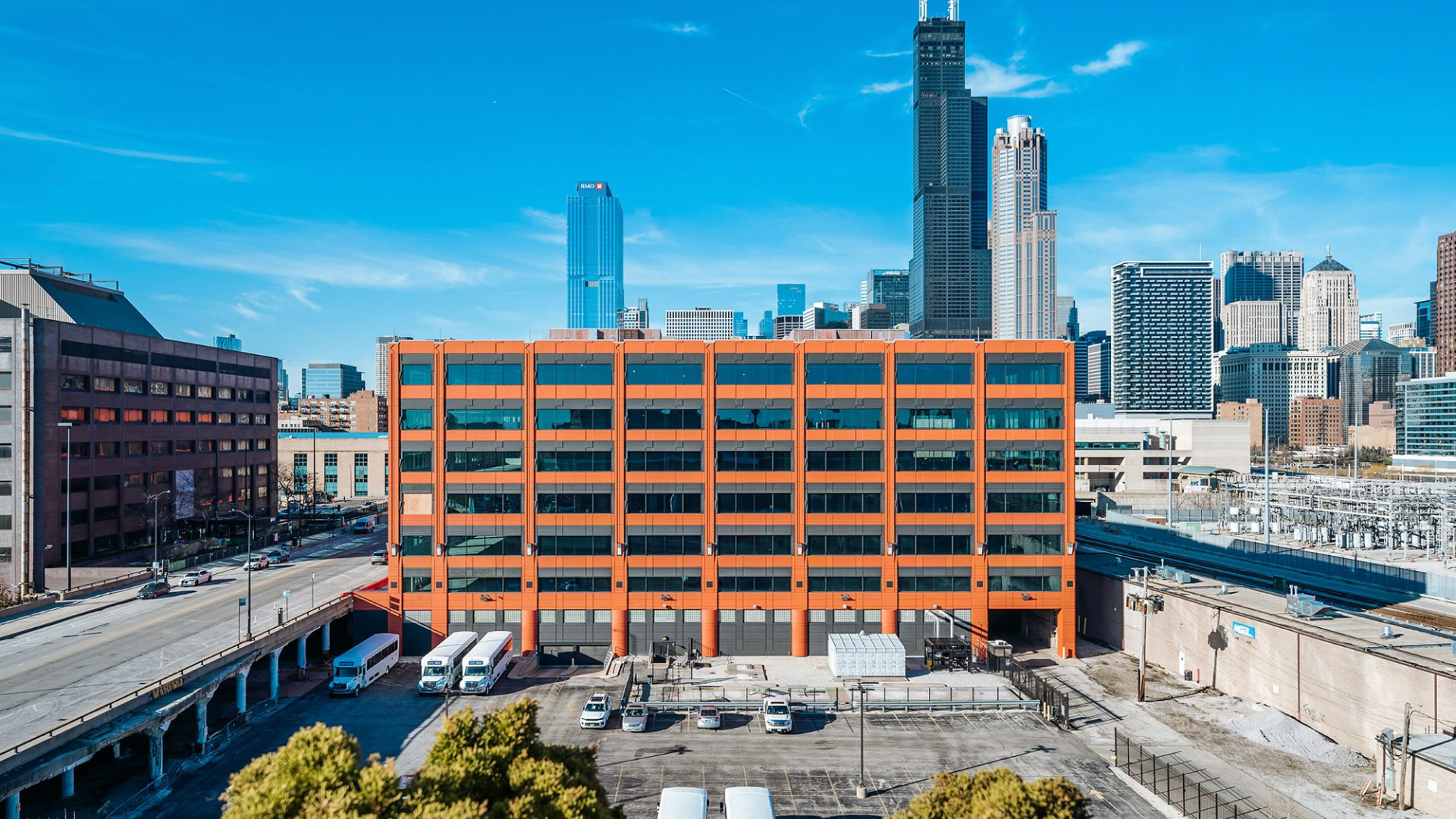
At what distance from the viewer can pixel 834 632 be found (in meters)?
64.3

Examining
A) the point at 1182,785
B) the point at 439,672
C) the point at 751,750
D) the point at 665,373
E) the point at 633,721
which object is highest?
the point at 665,373

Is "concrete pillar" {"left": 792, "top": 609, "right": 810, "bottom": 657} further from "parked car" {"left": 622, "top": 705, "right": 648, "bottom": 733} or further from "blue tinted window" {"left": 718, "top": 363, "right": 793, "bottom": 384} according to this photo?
"blue tinted window" {"left": 718, "top": 363, "right": 793, "bottom": 384}

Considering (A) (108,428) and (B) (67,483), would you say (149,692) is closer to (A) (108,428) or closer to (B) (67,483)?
(B) (67,483)

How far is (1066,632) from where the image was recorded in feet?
210

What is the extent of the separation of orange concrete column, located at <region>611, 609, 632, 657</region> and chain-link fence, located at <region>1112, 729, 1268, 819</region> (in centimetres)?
3621

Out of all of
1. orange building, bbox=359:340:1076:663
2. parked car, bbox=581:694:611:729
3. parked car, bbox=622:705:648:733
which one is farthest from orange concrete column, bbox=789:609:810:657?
parked car, bbox=581:694:611:729

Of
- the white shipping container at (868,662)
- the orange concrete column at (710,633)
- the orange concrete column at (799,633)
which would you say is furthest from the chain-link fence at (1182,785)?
the orange concrete column at (710,633)

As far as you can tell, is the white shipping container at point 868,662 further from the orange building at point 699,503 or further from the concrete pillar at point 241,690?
the concrete pillar at point 241,690

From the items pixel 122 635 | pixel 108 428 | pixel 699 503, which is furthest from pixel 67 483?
pixel 699 503

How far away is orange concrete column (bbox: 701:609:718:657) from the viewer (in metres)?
63.6

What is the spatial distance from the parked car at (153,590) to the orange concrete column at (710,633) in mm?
49284

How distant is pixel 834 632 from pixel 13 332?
87720 millimetres

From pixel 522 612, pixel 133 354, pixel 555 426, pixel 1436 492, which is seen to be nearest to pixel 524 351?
pixel 555 426

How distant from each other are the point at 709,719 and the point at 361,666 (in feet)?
83.5
